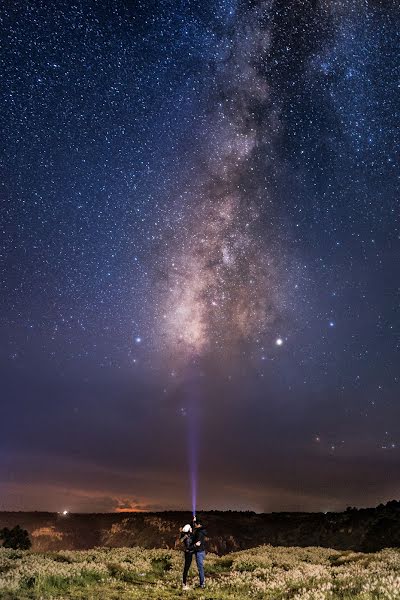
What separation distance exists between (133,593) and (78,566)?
5.36 m

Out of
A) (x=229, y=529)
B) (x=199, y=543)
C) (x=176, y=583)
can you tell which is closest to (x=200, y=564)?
(x=199, y=543)

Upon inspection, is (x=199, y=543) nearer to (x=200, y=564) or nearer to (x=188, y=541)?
(x=188, y=541)

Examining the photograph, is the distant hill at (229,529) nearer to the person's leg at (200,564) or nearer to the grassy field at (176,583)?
the grassy field at (176,583)

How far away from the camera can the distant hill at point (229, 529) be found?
4294 cm

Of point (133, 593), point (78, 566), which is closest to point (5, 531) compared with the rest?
point (78, 566)

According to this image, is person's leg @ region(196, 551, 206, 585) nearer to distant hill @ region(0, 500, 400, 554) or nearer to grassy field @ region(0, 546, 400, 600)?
grassy field @ region(0, 546, 400, 600)

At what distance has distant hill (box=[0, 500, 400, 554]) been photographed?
42938mm

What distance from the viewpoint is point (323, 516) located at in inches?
2058

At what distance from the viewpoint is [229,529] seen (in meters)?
52.5

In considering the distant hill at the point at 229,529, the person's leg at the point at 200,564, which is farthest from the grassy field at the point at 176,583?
the distant hill at the point at 229,529

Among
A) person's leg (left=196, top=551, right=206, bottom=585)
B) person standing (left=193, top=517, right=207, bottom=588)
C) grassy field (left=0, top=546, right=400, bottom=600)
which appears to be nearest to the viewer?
grassy field (left=0, top=546, right=400, bottom=600)

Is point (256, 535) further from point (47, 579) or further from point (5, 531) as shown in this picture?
point (47, 579)

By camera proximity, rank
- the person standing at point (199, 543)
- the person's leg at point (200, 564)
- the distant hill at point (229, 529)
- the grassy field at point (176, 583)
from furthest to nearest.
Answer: the distant hill at point (229, 529)
the person standing at point (199, 543)
the person's leg at point (200, 564)
the grassy field at point (176, 583)

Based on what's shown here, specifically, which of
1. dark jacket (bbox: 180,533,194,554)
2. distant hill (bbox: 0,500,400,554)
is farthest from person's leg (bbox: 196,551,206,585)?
distant hill (bbox: 0,500,400,554)
